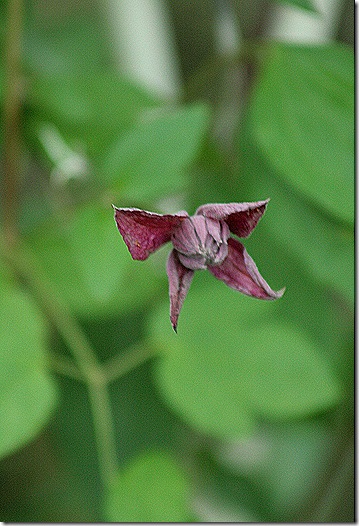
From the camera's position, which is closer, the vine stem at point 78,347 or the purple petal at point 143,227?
the purple petal at point 143,227

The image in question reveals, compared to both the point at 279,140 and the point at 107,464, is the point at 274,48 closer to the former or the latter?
the point at 279,140

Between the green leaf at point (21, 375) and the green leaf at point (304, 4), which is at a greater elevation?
the green leaf at point (304, 4)

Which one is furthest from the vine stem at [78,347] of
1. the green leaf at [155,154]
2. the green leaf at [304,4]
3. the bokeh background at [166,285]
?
the green leaf at [304,4]

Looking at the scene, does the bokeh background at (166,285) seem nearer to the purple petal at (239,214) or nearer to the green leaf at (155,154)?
the green leaf at (155,154)

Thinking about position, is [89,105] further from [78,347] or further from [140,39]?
[140,39]

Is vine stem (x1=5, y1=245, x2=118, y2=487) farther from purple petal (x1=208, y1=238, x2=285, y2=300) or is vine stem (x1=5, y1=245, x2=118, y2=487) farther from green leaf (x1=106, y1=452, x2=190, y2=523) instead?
purple petal (x1=208, y1=238, x2=285, y2=300)

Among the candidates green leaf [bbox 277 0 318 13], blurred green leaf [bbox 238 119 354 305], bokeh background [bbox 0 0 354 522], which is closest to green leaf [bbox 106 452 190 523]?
bokeh background [bbox 0 0 354 522]
